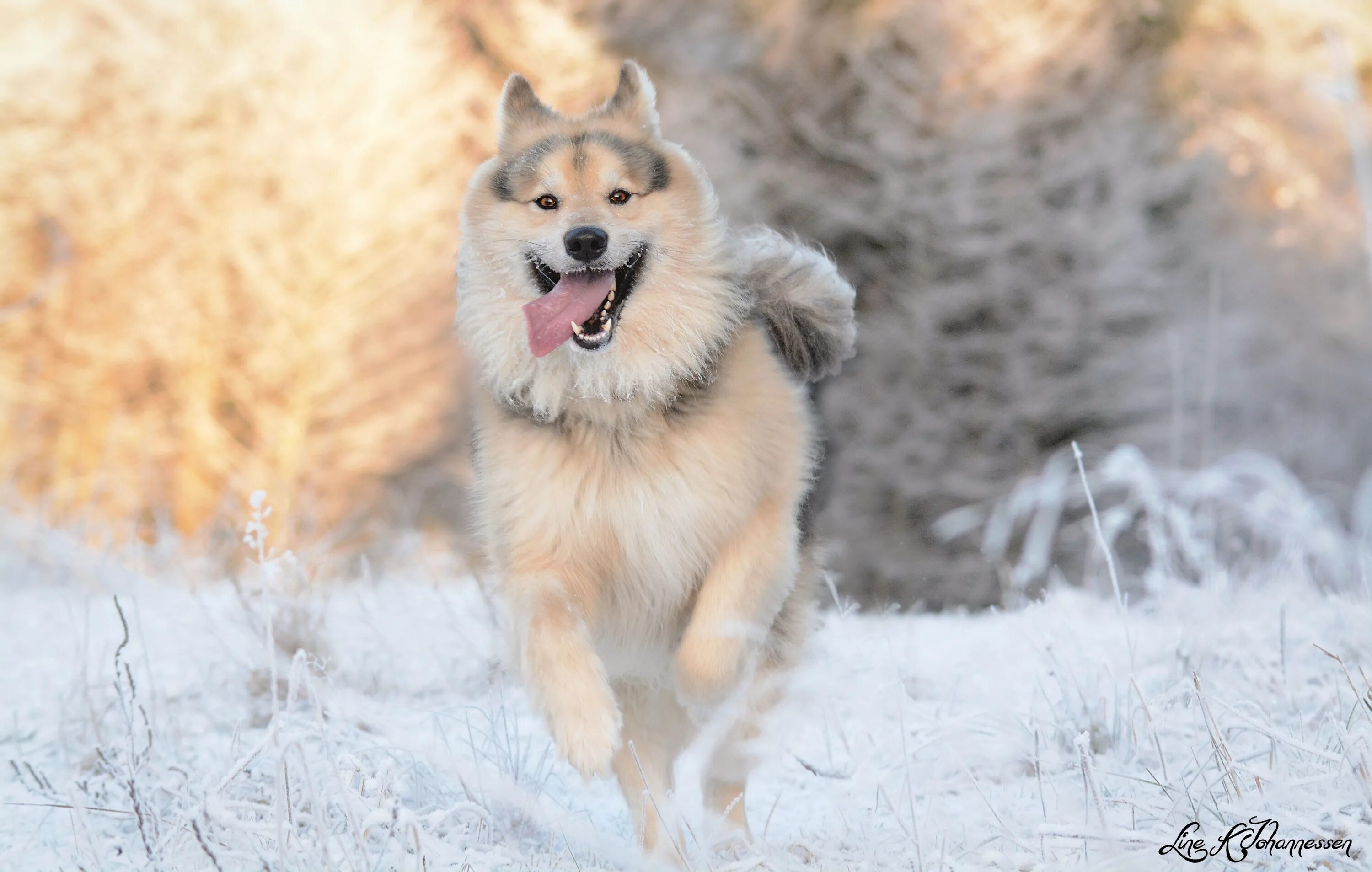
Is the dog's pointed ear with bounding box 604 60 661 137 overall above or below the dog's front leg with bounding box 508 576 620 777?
above

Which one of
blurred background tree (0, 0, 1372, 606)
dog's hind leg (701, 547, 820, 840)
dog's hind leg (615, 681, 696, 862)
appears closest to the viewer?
dog's hind leg (701, 547, 820, 840)

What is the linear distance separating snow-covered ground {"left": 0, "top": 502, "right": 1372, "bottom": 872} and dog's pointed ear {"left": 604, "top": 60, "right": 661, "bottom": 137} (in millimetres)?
1751

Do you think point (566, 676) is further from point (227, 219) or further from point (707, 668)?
point (227, 219)

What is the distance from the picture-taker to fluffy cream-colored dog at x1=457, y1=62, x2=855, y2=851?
2.93 metres

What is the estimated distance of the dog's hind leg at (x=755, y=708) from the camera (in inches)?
118

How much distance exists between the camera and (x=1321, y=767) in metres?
2.44

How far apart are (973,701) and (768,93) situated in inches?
435

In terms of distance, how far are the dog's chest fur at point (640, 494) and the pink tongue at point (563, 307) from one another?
24 centimetres

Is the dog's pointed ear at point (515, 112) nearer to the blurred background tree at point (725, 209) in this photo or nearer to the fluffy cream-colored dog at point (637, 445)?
the fluffy cream-colored dog at point (637, 445)

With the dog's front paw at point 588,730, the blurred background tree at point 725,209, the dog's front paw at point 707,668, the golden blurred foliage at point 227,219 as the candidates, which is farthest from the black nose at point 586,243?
the golden blurred foliage at point 227,219

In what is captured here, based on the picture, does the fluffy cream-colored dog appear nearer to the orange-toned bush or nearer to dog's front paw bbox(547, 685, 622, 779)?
dog's front paw bbox(547, 685, 622, 779)

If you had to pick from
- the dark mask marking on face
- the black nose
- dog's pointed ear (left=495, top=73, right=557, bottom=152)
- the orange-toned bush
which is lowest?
the orange-toned bush

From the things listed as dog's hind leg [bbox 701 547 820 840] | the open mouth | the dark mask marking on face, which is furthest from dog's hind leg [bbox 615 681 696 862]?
the dark mask marking on face

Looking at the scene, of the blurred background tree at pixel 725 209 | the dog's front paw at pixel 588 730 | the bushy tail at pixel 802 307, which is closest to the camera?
the dog's front paw at pixel 588 730
